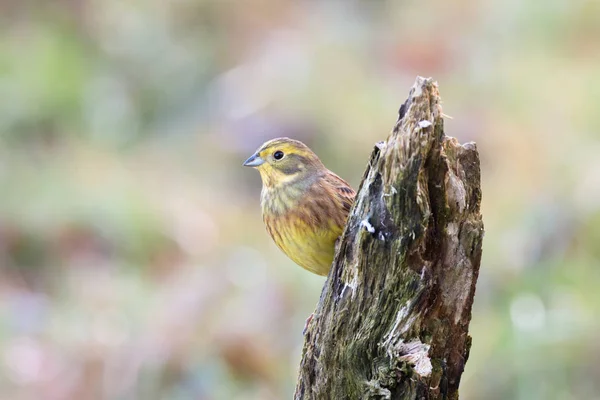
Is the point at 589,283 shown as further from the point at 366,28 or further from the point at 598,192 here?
the point at 366,28

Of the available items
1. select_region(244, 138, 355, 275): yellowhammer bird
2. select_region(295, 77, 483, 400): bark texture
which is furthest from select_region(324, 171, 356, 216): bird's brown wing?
select_region(295, 77, 483, 400): bark texture

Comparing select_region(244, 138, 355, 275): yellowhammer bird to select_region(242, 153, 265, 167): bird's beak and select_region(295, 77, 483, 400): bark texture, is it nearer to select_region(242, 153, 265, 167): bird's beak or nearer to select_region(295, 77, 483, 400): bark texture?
select_region(242, 153, 265, 167): bird's beak

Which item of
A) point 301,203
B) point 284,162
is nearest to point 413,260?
Answer: point 301,203

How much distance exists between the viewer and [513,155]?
994cm

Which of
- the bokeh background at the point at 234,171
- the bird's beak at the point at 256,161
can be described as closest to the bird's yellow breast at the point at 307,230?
the bird's beak at the point at 256,161

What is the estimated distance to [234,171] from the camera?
10.6 m

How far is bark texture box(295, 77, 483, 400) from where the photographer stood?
3018 millimetres

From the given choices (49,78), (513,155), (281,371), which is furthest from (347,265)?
(49,78)

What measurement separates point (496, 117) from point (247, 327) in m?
4.60

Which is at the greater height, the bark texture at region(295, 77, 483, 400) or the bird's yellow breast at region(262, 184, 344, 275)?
the bird's yellow breast at region(262, 184, 344, 275)

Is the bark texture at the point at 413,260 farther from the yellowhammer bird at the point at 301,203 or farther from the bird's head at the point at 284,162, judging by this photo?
the bird's head at the point at 284,162

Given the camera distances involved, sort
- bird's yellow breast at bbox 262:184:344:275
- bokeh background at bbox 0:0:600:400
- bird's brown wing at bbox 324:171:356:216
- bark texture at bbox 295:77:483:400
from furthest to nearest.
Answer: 1. bokeh background at bbox 0:0:600:400
2. bird's brown wing at bbox 324:171:356:216
3. bird's yellow breast at bbox 262:184:344:275
4. bark texture at bbox 295:77:483:400

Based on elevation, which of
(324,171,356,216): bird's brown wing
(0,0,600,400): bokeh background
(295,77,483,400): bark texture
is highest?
(0,0,600,400): bokeh background

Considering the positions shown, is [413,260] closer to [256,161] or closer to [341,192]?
[341,192]
